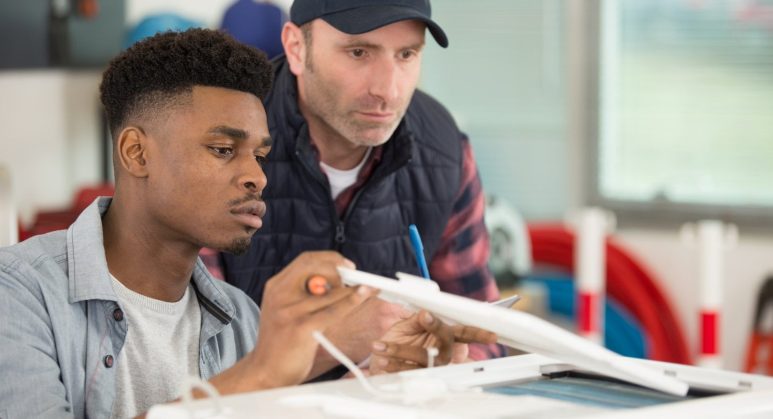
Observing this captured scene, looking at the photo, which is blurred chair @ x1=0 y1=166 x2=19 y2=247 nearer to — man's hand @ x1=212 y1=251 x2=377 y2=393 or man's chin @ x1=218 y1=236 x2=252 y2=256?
man's chin @ x1=218 y1=236 x2=252 y2=256

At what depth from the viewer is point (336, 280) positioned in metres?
1.11

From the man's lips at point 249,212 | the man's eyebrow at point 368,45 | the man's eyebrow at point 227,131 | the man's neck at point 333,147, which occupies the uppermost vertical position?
the man's eyebrow at point 368,45

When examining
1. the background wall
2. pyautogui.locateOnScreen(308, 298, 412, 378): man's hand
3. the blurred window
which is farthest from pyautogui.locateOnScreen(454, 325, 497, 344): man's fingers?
the blurred window

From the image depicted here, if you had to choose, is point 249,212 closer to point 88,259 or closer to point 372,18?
point 88,259

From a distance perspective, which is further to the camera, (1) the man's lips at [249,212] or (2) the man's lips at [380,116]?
(2) the man's lips at [380,116]

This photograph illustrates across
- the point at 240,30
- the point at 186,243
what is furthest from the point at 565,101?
the point at 186,243

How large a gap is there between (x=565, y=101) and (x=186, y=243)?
332 centimetres

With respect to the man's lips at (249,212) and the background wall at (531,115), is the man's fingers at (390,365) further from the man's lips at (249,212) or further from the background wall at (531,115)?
the background wall at (531,115)

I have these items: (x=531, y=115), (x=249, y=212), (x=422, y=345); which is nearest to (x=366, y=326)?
(x=422, y=345)

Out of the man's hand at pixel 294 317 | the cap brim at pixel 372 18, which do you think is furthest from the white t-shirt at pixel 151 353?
the cap brim at pixel 372 18

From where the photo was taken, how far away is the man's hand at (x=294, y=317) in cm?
111

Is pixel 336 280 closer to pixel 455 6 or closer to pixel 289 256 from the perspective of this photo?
pixel 289 256

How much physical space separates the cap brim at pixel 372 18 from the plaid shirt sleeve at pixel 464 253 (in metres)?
0.33

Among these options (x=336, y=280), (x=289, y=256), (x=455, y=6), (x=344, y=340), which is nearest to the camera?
(x=336, y=280)
